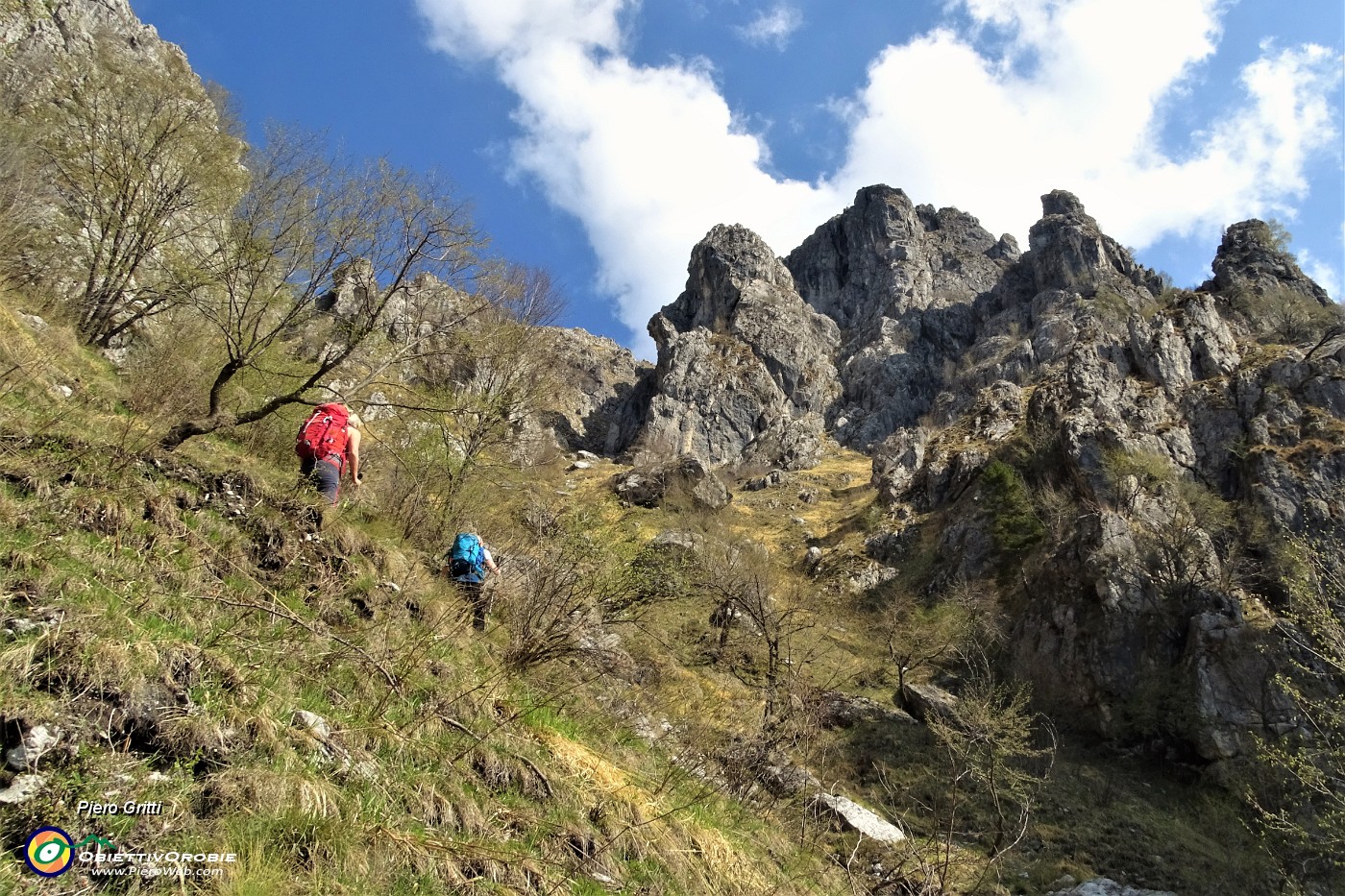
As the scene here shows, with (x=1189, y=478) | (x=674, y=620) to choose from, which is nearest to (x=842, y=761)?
(x=674, y=620)

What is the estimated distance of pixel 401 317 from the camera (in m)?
7.58

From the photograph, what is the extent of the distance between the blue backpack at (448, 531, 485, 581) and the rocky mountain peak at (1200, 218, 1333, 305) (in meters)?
54.4

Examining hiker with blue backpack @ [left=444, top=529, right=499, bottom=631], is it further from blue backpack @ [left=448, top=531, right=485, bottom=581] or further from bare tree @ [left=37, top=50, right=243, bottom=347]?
bare tree @ [left=37, top=50, right=243, bottom=347]

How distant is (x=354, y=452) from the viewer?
625 centimetres

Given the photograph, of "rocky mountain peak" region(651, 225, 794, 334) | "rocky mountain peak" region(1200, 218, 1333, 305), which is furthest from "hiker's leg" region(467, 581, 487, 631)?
"rocky mountain peak" region(651, 225, 794, 334)

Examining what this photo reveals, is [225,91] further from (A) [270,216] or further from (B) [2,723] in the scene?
(B) [2,723]

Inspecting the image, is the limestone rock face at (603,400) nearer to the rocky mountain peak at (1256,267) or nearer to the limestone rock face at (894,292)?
the limestone rock face at (894,292)

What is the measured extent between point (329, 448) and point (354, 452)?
0.25m

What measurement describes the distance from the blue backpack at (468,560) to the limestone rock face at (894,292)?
63.2 meters

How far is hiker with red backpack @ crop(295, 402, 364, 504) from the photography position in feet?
19.3

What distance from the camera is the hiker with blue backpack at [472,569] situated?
589 centimetres

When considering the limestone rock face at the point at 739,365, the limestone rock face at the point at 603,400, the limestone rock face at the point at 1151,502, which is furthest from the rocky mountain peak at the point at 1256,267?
the limestone rock face at the point at 603,400

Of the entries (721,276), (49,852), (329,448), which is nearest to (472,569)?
(329,448)

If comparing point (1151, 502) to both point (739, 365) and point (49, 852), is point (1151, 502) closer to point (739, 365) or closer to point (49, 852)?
point (49, 852)
